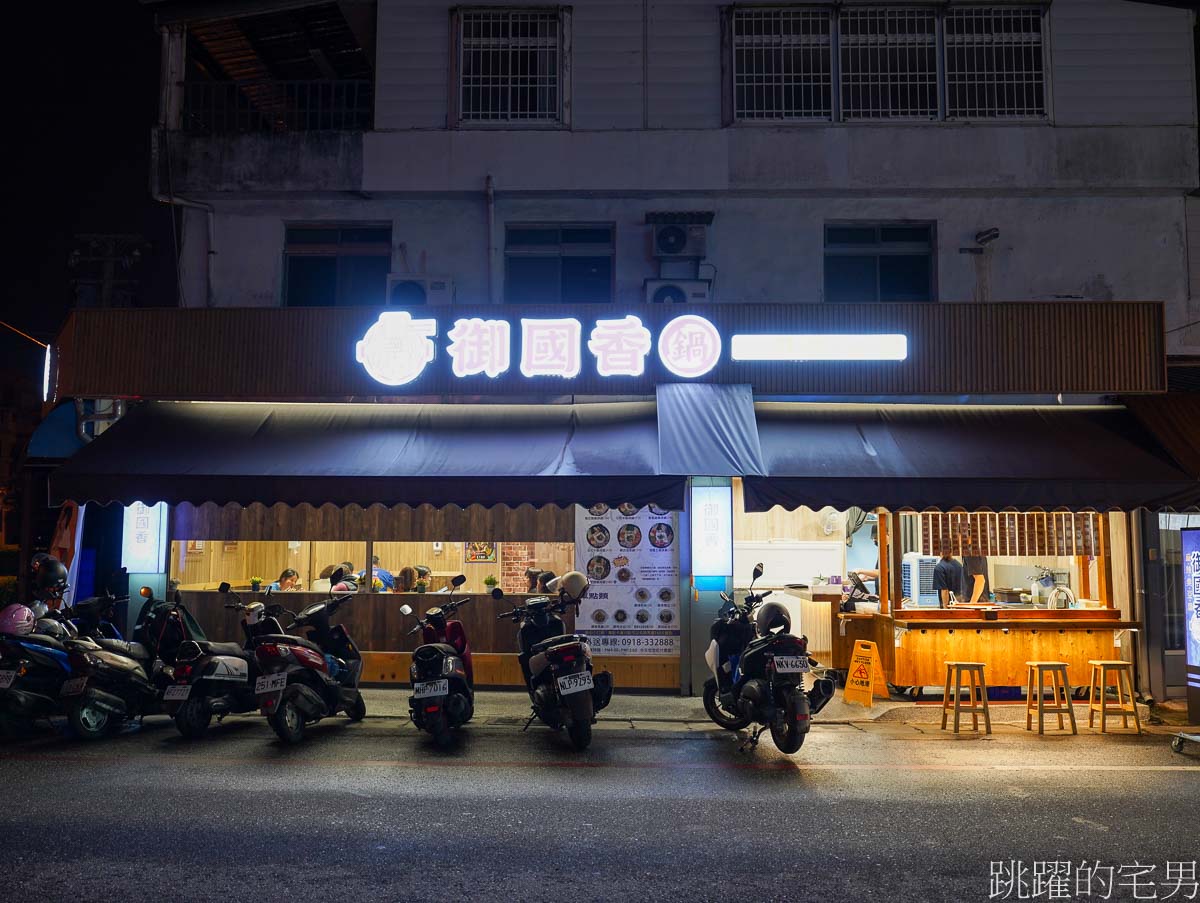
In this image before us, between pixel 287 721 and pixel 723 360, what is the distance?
740cm

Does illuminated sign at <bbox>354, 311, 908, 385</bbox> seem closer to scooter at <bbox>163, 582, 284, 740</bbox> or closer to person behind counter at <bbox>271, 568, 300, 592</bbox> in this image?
person behind counter at <bbox>271, 568, 300, 592</bbox>

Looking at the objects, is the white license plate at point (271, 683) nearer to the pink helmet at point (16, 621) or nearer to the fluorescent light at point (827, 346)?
the pink helmet at point (16, 621)

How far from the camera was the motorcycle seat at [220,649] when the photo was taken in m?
10.0

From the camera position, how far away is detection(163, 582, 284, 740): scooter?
9.72 m

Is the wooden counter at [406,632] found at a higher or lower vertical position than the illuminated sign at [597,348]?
lower

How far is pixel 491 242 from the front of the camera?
14445 mm

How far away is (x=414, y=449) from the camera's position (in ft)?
40.0

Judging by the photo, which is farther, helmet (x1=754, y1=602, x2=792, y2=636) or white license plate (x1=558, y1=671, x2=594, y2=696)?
helmet (x1=754, y1=602, x2=792, y2=636)

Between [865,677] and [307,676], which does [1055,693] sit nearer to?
[865,677]

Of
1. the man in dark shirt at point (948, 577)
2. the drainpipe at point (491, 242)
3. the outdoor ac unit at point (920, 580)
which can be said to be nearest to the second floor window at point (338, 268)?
the drainpipe at point (491, 242)

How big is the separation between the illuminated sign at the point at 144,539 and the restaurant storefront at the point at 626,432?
124 mm

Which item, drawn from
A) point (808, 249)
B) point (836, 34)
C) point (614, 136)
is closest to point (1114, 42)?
point (836, 34)

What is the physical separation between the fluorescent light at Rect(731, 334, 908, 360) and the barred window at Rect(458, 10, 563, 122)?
17.9 feet

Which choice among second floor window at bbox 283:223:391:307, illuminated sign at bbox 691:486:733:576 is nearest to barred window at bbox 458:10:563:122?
second floor window at bbox 283:223:391:307
